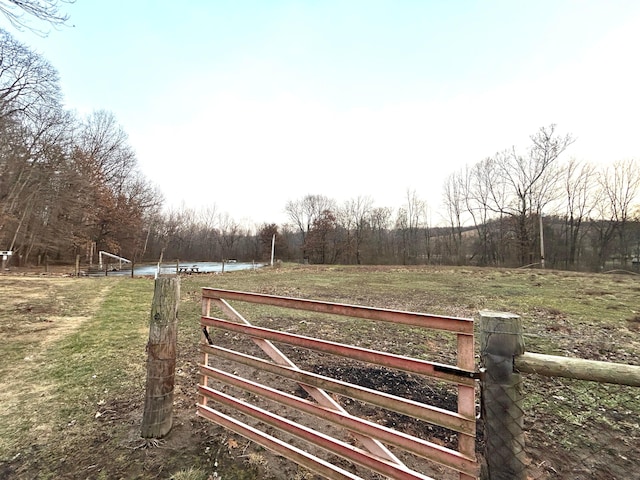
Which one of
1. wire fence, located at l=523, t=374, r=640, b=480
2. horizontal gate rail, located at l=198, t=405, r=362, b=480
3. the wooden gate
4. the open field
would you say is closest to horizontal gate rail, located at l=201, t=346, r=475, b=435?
the wooden gate

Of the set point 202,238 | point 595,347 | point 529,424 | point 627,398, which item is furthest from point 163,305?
point 202,238

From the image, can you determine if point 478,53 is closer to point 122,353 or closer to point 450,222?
point 122,353

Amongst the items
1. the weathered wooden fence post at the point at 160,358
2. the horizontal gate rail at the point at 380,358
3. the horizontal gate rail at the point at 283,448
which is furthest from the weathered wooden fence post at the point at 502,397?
the weathered wooden fence post at the point at 160,358

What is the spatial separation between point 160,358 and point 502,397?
227 centimetres

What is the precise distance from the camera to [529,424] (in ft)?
9.21

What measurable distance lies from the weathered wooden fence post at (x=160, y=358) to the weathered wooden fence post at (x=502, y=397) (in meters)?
2.13

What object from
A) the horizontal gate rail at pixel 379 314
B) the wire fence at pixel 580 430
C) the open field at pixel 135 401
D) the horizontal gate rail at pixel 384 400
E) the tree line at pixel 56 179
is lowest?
the wire fence at pixel 580 430

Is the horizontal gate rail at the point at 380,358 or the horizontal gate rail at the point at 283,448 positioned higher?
the horizontal gate rail at the point at 380,358

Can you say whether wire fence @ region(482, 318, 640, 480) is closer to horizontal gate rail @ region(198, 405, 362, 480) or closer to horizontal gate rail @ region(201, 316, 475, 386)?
horizontal gate rail @ region(201, 316, 475, 386)

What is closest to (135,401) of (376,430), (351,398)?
(351,398)

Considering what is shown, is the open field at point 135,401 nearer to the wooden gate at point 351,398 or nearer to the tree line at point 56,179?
the wooden gate at point 351,398

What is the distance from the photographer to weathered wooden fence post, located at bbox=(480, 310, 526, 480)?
1.28m

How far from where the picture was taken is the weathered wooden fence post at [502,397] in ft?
4.21

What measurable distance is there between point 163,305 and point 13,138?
970 inches
